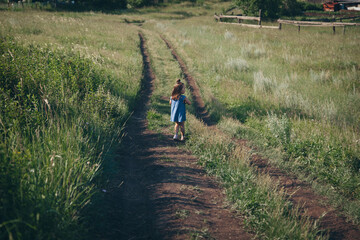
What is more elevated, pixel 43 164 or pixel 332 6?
pixel 332 6

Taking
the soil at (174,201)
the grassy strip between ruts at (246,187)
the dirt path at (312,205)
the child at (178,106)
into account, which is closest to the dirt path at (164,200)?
the soil at (174,201)

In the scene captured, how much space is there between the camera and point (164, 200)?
395 cm

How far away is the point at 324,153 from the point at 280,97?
3.66 m

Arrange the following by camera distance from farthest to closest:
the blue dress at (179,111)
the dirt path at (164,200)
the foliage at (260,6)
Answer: the foliage at (260,6) → the blue dress at (179,111) → the dirt path at (164,200)

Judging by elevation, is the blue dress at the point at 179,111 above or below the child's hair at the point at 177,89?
below

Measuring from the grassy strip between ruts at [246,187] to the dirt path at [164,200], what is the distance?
0.74 feet

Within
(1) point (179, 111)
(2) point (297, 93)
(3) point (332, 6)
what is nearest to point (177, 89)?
(1) point (179, 111)

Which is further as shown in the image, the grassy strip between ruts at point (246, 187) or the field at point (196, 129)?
the grassy strip between ruts at point (246, 187)

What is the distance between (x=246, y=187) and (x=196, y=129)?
2.52m

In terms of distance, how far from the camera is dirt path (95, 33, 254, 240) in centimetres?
336

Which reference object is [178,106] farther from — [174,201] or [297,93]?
[297,93]

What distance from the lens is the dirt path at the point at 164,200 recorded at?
3.36 m

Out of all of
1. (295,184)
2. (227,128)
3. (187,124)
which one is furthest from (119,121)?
(295,184)

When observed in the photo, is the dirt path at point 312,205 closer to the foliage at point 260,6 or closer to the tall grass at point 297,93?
the tall grass at point 297,93
